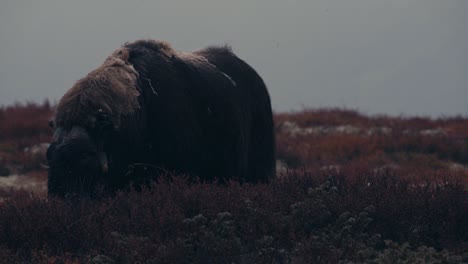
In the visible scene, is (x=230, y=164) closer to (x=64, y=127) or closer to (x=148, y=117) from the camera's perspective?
(x=148, y=117)

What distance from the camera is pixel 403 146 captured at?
1677 cm

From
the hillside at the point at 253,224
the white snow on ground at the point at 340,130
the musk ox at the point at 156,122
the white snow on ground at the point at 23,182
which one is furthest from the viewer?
the white snow on ground at the point at 340,130

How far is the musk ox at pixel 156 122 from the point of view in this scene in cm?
743

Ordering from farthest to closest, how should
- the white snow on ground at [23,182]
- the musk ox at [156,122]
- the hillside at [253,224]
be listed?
the white snow on ground at [23,182]
the musk ox at [156,122]
the hillside at [253,224]

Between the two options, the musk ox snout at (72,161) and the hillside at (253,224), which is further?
the musk ox snout at (72,161)

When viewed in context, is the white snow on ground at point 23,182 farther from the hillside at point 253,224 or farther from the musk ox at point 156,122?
the hillside at point 253,224

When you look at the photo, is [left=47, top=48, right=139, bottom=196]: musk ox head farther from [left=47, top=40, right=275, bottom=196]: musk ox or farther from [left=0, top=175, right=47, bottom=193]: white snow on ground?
[left=0, top=175, right=47, bottom=193]: white snow on ground

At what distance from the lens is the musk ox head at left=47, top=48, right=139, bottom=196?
24.0 ft

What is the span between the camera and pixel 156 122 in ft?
27.1

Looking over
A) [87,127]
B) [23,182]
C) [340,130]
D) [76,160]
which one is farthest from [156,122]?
[340,130]

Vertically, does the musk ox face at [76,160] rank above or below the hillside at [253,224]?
above

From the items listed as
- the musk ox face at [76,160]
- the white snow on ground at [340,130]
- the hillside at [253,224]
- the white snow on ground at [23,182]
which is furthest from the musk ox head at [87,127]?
the white snow on ground at [340,130]

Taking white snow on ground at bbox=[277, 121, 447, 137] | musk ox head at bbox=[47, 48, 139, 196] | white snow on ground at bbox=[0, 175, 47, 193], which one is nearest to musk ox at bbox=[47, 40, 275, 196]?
musk ox head at bbox=[47, 48, 139, 196]

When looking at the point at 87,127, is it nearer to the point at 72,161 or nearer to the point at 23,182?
the point at 72,161
